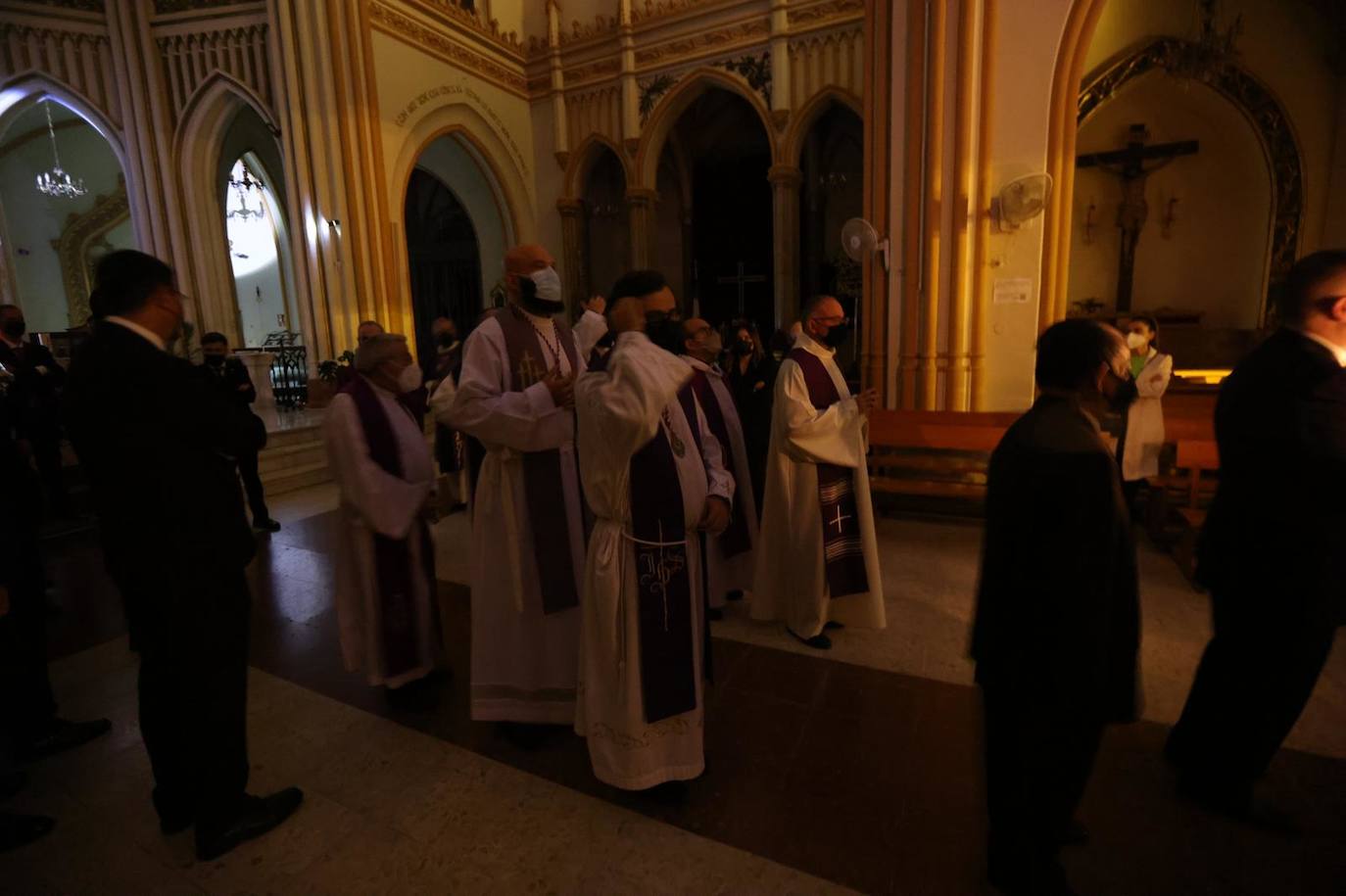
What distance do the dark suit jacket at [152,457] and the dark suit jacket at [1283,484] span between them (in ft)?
9.87

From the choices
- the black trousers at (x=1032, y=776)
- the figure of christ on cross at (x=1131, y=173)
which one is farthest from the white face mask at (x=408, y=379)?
the figure of christ on cross at (x=1131, y=173)

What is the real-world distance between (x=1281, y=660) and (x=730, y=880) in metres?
1.78

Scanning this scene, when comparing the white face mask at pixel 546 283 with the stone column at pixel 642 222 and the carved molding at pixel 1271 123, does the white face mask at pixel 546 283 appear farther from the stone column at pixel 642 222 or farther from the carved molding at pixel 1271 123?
the stone column at pixel 642 222

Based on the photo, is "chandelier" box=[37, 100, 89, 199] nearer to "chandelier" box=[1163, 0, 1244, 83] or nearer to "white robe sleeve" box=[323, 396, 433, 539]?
"white robe sleeve" box=[323, 396, 433, 539]

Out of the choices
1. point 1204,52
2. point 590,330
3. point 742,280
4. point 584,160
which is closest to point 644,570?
point 590,330

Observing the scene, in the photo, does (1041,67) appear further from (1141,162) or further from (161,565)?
(161,565)

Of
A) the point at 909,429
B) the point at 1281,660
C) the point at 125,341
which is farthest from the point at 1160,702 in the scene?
the point at 125,341

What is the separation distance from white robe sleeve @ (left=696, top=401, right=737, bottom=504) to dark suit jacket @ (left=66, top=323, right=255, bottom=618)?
4.87 ft

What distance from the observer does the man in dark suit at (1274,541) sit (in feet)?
6.09

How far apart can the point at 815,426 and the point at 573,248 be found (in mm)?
10731

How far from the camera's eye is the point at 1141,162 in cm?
1021

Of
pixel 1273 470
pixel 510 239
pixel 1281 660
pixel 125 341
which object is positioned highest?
pixel 510 239

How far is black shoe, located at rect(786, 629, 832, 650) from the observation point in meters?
3.37

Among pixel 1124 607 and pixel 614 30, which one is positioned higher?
pixel 614 30
